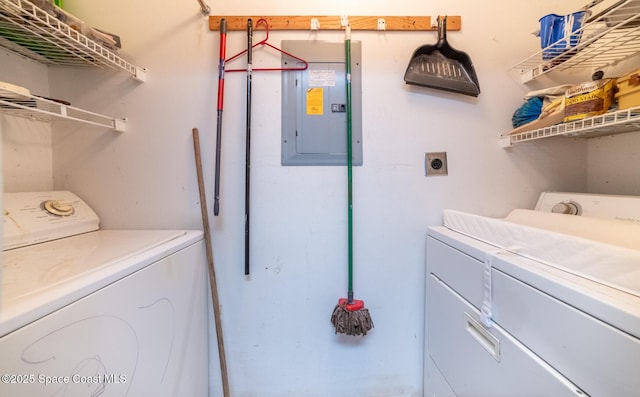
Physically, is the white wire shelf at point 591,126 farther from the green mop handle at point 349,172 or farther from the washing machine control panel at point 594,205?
the green mop handle at point 349,172

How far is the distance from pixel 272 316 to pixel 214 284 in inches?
13.1

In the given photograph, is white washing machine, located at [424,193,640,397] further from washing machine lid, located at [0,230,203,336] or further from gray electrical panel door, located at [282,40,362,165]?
washing machine lid, located at [0,230,203,336]

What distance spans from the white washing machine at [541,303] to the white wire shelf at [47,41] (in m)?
1.60

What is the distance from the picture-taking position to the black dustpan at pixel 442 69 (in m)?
1.19

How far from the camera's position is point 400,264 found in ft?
4.10

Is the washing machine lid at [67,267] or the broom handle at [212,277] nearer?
the washing machine lid at [67,267]

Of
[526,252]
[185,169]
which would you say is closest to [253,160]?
[185,169]

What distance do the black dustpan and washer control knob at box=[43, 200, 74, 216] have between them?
5.34 feet

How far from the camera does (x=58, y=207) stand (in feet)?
3.31

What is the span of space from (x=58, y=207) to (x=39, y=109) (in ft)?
1.26

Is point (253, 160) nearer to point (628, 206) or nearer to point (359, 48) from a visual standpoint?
point (359, 48)

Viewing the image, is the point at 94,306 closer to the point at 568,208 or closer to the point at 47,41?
the point at 47,41

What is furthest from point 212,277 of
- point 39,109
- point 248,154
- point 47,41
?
Result: point 47,41

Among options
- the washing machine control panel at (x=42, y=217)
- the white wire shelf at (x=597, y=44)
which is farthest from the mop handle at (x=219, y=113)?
the white wire shelf at (x=597, y=44)
